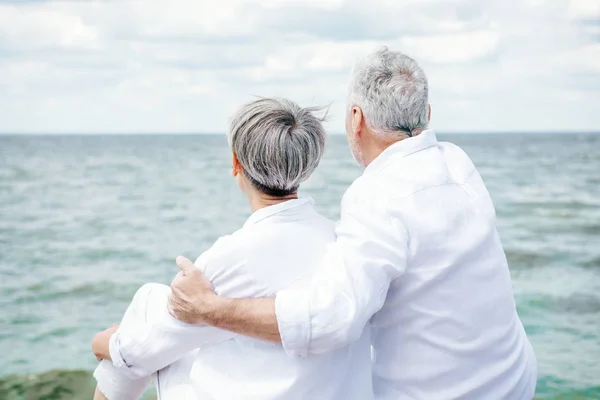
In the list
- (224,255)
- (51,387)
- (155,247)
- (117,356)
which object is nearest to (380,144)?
(224,255)

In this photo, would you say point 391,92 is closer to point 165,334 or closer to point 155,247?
point 165,334

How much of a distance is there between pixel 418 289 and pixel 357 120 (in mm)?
562

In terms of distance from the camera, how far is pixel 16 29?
42750 mm

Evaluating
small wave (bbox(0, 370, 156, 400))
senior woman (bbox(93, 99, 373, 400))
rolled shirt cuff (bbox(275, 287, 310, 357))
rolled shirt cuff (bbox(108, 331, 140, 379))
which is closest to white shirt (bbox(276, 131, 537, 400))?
rolled shirt cuff (bbox(275, 287, 310, 357))

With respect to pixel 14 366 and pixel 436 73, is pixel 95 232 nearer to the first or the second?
pixel 14 366

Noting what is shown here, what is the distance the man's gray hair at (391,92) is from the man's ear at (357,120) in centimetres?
2

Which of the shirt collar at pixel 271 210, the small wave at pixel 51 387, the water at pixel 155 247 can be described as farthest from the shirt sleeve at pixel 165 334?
the small wave at pixel 51 387

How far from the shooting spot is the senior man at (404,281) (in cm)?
207

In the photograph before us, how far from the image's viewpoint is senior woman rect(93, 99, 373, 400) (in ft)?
7.22

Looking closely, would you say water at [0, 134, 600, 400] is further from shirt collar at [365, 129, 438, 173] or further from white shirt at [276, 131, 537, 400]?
white shirt at [276, 131, 537, 400]

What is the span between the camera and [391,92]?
227 centimetres

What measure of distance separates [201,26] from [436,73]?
626 inches

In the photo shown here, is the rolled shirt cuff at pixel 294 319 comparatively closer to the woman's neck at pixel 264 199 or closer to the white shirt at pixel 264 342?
the white shirt at pixel 264 342

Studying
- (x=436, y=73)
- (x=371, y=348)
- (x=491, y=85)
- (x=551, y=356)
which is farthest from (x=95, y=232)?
(x=491, y=85)
